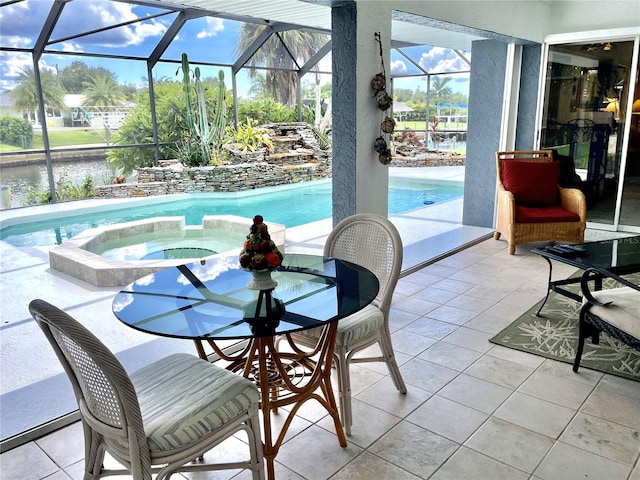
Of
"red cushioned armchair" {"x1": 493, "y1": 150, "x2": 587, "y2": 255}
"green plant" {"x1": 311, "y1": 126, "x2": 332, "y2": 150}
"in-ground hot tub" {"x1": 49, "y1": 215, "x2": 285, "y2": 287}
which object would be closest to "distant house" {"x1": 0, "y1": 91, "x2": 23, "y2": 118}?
"in-ground hot tub" {"x1": 49, "y1": 215, "x2": 285, "y2": 287}

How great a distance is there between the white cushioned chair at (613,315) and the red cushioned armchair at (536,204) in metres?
2.17

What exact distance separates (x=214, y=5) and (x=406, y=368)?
A: 135 inches

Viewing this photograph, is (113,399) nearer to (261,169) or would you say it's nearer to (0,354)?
(0,354)

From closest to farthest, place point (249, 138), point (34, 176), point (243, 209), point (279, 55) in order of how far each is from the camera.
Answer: point (243, 209)
point (34, 176)
point (249, 138)
point (279, 55)

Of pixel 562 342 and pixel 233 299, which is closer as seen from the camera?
pixel 233 299

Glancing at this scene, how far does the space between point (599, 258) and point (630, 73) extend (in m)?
3.69

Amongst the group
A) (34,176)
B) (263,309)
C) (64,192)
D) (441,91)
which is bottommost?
(64,192)

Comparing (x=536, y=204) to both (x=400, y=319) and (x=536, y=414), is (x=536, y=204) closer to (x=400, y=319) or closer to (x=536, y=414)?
(x=400, y=319)

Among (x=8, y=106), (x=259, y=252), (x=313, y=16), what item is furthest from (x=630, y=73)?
(x=8, y=106)

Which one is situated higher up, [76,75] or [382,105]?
[76,75]

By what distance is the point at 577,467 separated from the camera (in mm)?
1930

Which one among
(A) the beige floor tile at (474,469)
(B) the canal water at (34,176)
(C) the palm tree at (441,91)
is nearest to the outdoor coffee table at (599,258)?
(A) the beige floor tile at (474,469)

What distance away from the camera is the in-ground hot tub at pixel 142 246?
4.23 metres

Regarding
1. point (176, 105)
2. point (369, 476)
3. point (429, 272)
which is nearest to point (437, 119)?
point (176, 105)
